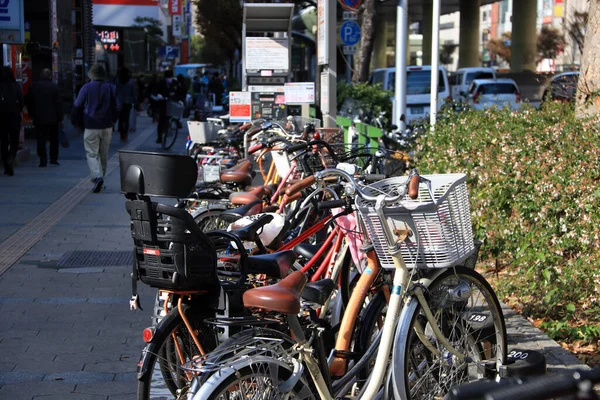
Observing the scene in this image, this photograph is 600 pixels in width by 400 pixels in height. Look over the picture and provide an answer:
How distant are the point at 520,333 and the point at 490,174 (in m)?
1.80

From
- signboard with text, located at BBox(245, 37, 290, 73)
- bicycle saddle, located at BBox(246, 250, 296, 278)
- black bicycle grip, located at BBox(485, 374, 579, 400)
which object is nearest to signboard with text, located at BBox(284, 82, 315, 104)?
signboard with text, located at BBox(245, 37, 290, 73)

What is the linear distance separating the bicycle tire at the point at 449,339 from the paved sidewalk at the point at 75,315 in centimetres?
71

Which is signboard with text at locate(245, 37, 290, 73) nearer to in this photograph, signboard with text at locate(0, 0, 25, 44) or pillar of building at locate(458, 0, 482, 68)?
signboard with text at locate(0, 0, 25, 44)

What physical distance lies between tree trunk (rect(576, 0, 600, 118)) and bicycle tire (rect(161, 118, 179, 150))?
14.4 m

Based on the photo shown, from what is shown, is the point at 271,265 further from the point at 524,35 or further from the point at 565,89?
the point at 524,35

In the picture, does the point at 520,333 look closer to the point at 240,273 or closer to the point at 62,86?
the point at 240,273

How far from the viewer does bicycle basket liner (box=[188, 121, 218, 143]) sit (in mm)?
12234

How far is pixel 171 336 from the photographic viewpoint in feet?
12.5

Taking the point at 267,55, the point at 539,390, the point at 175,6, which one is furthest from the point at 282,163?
the point at 175,6

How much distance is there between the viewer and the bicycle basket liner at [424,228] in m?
3.79

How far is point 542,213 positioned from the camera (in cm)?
586

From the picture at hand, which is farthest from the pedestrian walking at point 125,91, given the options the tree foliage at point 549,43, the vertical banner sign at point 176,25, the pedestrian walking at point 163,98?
the vertical banner sign at point 176,25

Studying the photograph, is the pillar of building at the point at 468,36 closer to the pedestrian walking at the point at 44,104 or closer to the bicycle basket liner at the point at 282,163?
the pedestrian walking at the point at 44,104

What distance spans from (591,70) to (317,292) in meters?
4.58
